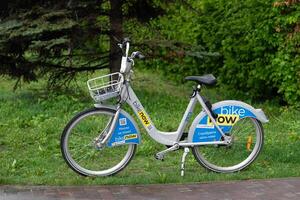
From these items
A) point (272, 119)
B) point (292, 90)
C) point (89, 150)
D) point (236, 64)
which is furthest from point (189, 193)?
point (236, 64)


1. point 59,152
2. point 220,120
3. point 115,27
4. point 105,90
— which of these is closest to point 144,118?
point 105,90

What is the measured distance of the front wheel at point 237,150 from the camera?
6348 millimetres

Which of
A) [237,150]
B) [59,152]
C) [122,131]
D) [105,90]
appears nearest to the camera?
[105,90]

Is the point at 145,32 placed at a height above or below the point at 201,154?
above

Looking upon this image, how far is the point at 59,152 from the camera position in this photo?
7047mm

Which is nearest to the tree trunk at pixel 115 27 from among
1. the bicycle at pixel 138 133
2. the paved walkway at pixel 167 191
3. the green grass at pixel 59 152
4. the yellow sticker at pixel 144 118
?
the green grass at pixel 59 152

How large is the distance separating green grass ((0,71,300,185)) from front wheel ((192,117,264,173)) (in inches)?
4.3

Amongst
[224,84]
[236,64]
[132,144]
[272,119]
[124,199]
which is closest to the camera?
[124,199]

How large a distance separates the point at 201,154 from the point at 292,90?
408cm

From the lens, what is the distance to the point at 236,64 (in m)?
11.6

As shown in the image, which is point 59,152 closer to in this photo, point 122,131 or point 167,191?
point 122,131

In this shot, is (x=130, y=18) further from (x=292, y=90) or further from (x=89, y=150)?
(x=89, y=150)

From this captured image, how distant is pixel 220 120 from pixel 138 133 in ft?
2.72

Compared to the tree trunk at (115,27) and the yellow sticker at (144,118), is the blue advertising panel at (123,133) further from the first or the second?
the tree trunk at (115,27)
